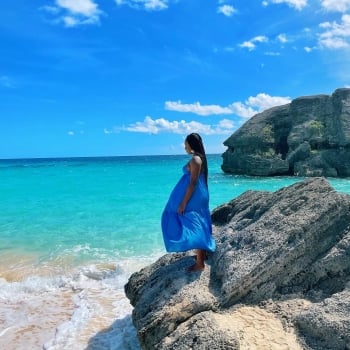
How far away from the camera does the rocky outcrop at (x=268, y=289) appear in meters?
4.19

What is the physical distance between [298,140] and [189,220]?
38907 millimetres

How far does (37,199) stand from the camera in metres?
26.5

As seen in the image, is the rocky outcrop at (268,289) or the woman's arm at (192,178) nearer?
the rocky outcrop at (268,289)

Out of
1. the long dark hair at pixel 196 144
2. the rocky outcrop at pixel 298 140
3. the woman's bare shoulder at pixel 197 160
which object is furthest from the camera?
the rocky outcrop at pixel 298 140

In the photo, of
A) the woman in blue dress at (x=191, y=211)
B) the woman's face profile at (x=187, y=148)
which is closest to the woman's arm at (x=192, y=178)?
the woman in blue dress at (x=191, y=211)

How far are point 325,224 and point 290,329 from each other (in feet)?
4.86

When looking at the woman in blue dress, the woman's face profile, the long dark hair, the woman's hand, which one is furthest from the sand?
the woman's face profile

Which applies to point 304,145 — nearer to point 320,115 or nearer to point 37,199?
point 320,115

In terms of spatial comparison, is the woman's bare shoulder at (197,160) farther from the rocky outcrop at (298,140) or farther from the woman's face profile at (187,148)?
the rocky outcrop at (298,140)

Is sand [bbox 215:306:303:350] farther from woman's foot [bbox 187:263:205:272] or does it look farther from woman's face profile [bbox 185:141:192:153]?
woman's face profile [bbox 185:141:192:153]

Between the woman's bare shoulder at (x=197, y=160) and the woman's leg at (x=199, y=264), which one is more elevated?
the woman's bare shoulder at (x=197, y=160)

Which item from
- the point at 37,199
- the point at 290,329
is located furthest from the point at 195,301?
the point at 37,199

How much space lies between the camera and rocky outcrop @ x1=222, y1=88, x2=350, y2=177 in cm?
4000

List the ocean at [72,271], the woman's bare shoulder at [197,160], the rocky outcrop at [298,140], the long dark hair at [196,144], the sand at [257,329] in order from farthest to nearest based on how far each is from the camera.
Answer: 1. the rocky outcrop at [298,140]
2. the ocean at [72,271]
3. the long dark hair at [196,144]
4. the woman's bare shoulder at [197,160]
5. the sand at [257,329]
